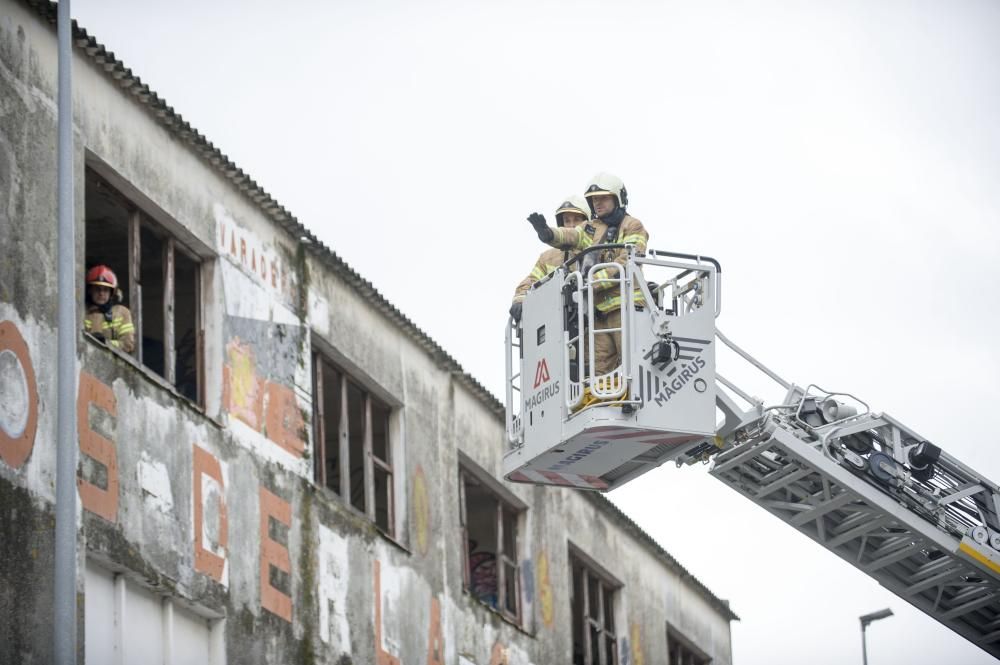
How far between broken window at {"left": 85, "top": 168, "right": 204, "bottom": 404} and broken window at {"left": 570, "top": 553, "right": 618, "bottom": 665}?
9.46m

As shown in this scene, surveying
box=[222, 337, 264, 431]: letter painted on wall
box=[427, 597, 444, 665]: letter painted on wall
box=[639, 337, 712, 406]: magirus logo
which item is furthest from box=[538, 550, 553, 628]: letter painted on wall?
box=[639, 337, 712, 406]: magirus logo

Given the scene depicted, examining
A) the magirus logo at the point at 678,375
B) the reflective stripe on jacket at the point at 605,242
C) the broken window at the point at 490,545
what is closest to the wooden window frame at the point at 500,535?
the broken window at the point at 490,545

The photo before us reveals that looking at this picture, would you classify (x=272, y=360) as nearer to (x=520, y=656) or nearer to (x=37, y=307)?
(x=37, y=307)

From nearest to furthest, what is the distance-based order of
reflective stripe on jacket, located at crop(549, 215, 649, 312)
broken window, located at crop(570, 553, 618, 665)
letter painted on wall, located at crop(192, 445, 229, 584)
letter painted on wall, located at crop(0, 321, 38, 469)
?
1. letter painted on wall, located at crop(0, 321, 38, 469)
2. reflective stripe on jacket, located at crop(549, 215, 649, 312)
3. letter painted on wall, located at crop(192, 445, 229, 584)
4. broken window, located at crop(570, 553, 618, 665)

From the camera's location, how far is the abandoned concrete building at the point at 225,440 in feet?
71.0

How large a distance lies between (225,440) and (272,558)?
1.61m

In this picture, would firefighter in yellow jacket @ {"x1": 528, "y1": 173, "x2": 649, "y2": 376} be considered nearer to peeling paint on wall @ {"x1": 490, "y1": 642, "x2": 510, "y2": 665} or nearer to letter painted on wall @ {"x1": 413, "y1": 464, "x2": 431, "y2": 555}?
letter painted on wall @ {"x1": 413, "y1": 464, "x2": 431, "y2": 555}

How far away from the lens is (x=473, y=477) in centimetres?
3212

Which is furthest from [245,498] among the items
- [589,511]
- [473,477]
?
[589,511]

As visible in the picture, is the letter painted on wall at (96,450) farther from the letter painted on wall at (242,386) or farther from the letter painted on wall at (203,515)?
the letter painted on wall at (242,386)

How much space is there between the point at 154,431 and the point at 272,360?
3.34 m

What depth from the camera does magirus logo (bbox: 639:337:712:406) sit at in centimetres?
2153

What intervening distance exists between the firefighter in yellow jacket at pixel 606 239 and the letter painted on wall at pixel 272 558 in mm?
5133

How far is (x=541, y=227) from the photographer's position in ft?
72.8
